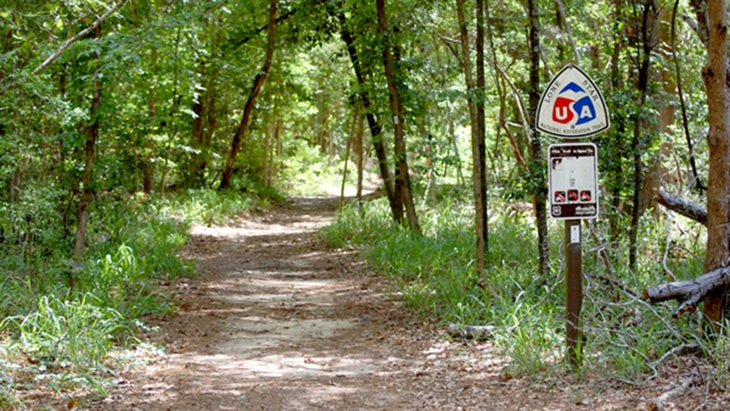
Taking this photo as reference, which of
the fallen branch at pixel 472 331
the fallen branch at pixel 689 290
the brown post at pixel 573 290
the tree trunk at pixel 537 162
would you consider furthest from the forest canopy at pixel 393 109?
the fallen branch at pixel 472 331

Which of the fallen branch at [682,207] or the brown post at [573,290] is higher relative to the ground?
the fallen branch at [682,207]

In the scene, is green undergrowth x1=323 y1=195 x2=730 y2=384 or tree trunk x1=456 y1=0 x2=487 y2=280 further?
tree trunk x1=456 y1=0 x2=487 y2=280

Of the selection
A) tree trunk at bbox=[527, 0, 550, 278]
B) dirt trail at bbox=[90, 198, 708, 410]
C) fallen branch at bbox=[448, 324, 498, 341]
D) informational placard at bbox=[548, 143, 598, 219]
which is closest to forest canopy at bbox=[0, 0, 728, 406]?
tree trunk at bbox=[527, 0, 550, 278]

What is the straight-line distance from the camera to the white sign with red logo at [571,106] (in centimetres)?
600

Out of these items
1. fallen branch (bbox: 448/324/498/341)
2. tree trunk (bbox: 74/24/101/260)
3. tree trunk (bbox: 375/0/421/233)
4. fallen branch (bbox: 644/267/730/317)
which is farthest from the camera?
tree trunk (bbox: 375/0/421/233)

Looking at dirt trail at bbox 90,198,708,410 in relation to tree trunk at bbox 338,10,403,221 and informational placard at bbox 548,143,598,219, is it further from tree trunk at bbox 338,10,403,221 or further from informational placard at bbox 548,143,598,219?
tree trunk at bbox 338,10,403,221

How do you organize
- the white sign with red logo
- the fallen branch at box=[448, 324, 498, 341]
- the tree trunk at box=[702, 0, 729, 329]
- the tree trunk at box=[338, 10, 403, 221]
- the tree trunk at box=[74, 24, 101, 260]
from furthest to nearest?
the tree trunk at box=[338, 10, 403, 221], the tree trunk at box=[74, 24, 101, 260], the fallen branch at box=[448, 324, 498, 341], the tree trunk at box=[702, 0, 729, 329], the white sign with red logo

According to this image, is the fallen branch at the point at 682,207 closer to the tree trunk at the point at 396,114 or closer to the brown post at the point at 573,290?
the brown post at the point at 573,290

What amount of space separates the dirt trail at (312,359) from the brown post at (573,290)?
1.18ft

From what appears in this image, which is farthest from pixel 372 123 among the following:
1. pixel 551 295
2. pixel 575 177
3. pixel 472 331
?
pixel 575 177

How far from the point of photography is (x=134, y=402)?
19.3ft

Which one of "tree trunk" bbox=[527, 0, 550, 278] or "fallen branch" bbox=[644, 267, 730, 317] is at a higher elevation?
"tree trunk" bbox=[527, 0, 550, 278]

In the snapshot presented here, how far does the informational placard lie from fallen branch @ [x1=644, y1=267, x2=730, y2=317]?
81 centimetres

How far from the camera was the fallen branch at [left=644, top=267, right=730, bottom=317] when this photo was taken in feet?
19.2
